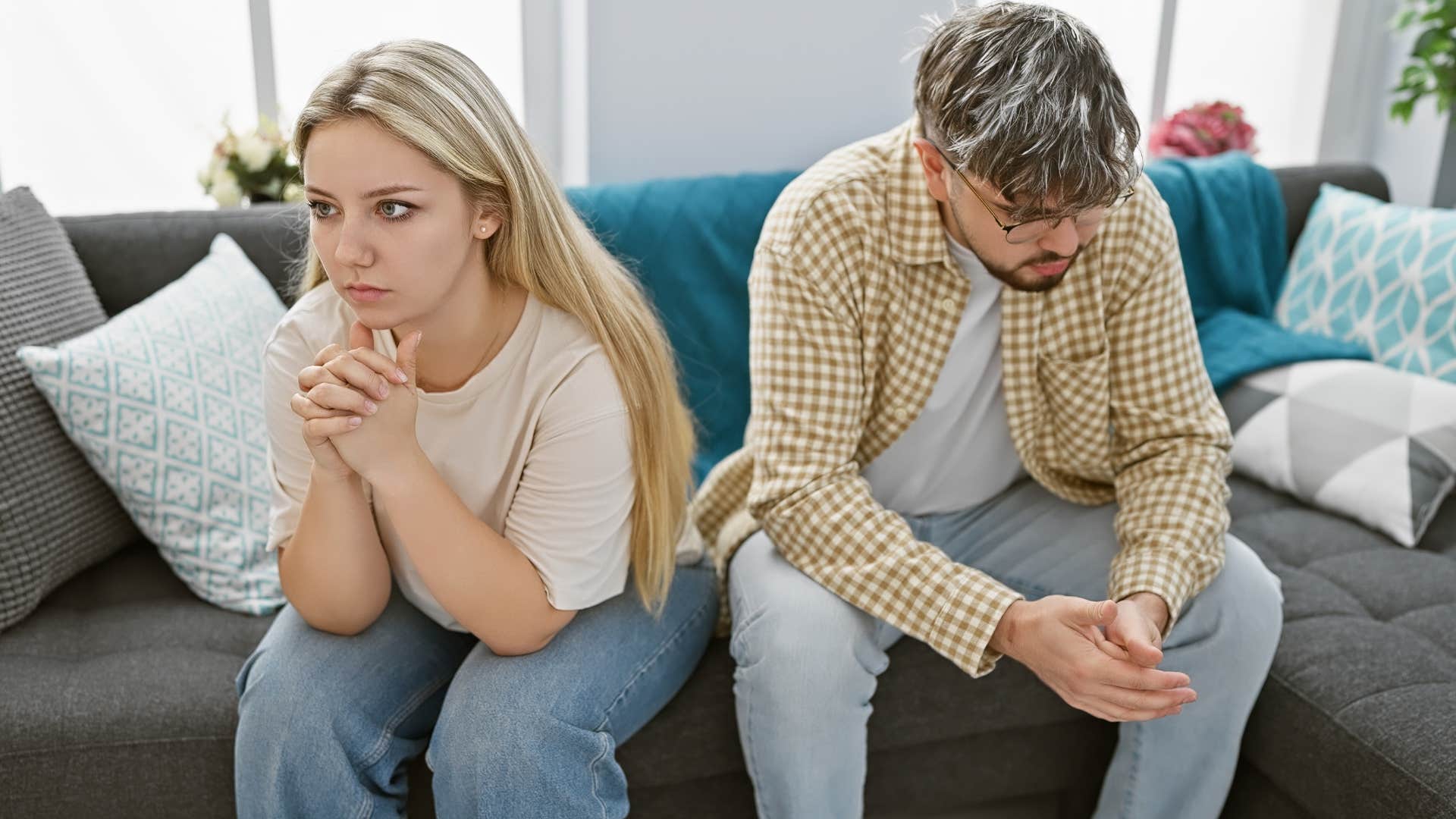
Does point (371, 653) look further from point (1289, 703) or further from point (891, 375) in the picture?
point (1289, 703)

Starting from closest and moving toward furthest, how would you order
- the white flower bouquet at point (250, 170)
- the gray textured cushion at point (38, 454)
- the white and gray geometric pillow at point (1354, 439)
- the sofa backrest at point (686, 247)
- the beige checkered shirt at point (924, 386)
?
the beige checkered shirt at point (924, 386)
the gray textured cushion at point (38, 454)
the white and gray geometric pillow at point (1354, 439)
the sofa backrest at point (686, 247)
the white flower bouquet at point (250, 170)

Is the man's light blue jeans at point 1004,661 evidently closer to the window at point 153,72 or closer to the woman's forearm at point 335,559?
the woman's forearm at point 335,559

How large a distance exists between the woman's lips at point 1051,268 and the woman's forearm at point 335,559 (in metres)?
0.75

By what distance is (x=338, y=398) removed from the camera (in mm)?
1160

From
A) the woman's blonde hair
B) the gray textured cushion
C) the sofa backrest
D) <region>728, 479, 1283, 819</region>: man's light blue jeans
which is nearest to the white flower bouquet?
the sofa backrest

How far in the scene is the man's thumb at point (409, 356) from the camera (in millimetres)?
1208

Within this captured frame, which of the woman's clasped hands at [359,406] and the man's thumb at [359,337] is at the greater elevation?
the man's thumb at [359,337]

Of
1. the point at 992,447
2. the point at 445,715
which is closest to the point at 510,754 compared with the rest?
the point at 445,715

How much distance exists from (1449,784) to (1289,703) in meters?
0.21

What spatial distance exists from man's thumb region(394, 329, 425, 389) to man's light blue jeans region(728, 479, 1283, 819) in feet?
1.51

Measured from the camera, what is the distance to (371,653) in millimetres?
1328

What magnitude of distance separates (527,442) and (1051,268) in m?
0.59

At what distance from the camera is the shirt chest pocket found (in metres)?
1.51

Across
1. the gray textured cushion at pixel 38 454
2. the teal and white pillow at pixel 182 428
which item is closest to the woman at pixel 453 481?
the teal and white pillow at pixel 182 428
